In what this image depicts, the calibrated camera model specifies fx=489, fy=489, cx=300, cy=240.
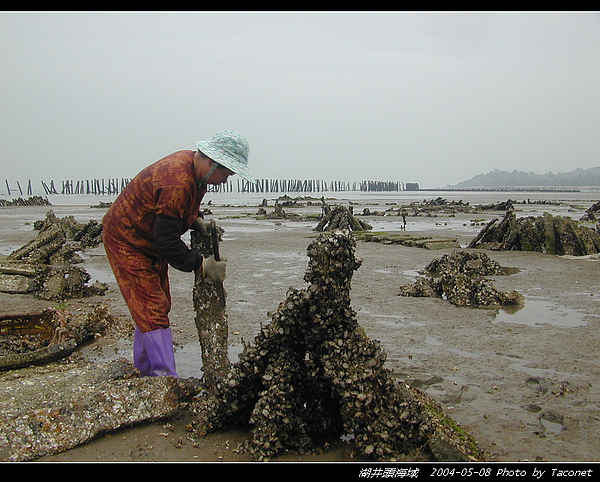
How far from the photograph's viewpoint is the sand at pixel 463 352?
3777mm

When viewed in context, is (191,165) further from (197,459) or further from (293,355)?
(197,459)

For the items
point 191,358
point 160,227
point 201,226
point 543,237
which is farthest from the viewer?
point 543,237

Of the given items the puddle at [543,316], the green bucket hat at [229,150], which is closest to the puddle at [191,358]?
the green bucket hat at [229,150]

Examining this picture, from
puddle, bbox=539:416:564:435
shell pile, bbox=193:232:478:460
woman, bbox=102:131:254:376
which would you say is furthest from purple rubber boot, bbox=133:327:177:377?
puddle, bbox=539:416:564:435

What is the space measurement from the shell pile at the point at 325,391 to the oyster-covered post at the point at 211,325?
51cm

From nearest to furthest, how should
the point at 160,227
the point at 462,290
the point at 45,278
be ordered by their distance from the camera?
the point at 160,227
the point at 462,290
the point at 45,278

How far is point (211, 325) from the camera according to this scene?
182 inches

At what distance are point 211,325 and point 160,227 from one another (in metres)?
1.10

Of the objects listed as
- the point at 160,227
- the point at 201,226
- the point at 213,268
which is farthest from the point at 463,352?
the point at 160,227

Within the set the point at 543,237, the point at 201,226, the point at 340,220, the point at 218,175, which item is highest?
the point at 218,175

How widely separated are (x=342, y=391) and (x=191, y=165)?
2294mm

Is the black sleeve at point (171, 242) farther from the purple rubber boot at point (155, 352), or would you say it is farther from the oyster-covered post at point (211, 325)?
the purple rubber boot at point (155, 352)

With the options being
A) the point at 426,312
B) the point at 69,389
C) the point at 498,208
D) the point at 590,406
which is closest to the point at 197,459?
the point at 69,389

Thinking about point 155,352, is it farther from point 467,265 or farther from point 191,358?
point 467,265
